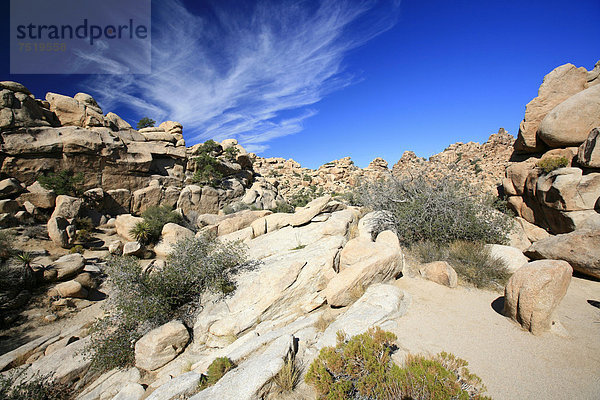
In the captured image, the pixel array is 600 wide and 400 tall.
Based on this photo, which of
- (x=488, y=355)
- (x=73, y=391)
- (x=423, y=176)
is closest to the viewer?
(x=488, y=355)

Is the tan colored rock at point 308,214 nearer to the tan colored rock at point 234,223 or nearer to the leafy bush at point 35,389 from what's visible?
the tan colored rock at point 234,223

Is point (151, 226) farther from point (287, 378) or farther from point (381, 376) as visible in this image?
point (381, 376)

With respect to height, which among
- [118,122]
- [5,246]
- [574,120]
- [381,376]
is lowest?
[381,376]

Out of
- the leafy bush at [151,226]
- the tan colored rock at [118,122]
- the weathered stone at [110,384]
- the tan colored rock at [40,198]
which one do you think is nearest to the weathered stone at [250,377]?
the weathered stone at [110,384]

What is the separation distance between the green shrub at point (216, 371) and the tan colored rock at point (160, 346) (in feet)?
6.08

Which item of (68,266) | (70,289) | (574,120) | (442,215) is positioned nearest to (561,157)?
(574,120)

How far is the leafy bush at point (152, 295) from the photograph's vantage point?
5441mm

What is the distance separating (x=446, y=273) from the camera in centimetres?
577

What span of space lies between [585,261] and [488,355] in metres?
5.31

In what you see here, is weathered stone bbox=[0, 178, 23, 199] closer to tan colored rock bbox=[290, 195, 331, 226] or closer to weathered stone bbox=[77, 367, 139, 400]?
weathered stone bbox=[77, 367, 139, 400]

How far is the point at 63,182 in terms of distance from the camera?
15008mm

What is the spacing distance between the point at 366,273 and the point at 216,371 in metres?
3.70

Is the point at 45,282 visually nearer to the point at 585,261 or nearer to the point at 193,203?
the point at 193,203

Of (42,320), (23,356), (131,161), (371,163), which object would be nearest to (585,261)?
(23,356)
